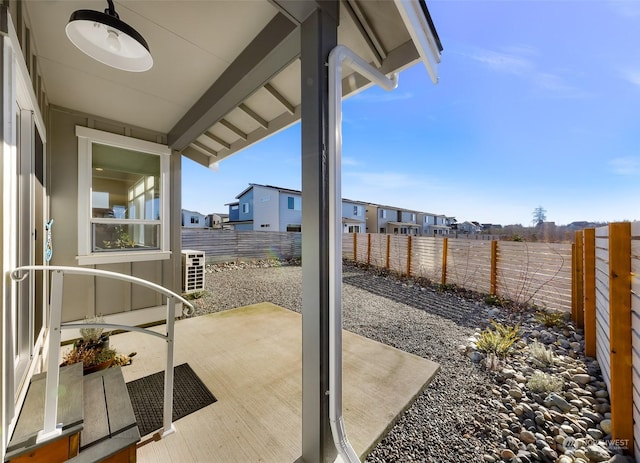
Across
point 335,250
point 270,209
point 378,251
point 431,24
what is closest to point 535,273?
point 378,251

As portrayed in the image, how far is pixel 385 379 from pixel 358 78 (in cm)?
242

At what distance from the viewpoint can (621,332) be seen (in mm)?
1464

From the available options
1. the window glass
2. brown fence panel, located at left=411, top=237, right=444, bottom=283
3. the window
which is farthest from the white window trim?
the window

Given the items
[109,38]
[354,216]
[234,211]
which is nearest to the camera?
[109,38]

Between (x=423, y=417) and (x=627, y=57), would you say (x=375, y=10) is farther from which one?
(x=627, y=57)

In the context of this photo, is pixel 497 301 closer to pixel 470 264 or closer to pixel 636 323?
pixel 470 264

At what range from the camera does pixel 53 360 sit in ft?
3.30

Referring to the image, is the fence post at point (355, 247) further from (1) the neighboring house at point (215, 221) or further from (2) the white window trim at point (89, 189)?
(1) the neighboring house at point (215, 221)

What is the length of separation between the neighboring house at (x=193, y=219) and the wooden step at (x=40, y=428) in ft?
63.3

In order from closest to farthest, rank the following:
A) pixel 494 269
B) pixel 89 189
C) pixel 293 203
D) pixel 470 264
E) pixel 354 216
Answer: pixel 89 189
pixel 494 269
pixel 470 264
pixel 293 203
pixel 354 216

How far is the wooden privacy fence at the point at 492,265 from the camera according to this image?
3.74m

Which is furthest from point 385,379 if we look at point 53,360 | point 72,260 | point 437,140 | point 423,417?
point 437,140

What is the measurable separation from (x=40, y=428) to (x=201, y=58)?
7.62 feet

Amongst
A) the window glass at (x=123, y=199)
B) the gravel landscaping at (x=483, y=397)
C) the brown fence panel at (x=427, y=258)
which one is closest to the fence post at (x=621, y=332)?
the gravel landscaping at (x=483, y=397)
